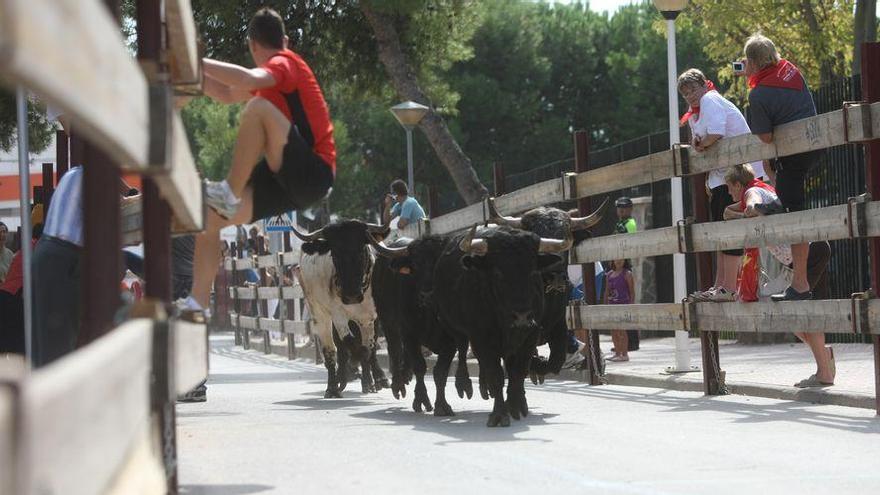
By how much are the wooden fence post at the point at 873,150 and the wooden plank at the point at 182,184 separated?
532cm

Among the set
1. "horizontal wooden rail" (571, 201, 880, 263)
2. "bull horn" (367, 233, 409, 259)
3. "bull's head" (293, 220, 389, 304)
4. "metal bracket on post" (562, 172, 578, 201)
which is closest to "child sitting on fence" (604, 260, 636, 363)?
"metal bracket on post" (562, 172, 578, 201)

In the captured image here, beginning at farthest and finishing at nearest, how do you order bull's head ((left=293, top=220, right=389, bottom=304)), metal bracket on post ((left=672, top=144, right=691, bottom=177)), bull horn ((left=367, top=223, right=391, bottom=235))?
bull horn ((left=367, top=223, right=391, bottom=235)), bull's head ((left=293, top=220, right=389, bottom=304)), metal bracket on post ((left=672, top=144, right=691, bottom=177))

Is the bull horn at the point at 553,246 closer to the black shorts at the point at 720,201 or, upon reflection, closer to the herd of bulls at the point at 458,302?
the herd of bulls at the point at 458,302

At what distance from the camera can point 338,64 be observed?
25594 millimetres

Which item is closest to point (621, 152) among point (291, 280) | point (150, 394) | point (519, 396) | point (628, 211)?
point (628, 211)

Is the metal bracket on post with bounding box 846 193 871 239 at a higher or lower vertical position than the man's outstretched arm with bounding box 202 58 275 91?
lower

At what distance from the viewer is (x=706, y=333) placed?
12086 mm

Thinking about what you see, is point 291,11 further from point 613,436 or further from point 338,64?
point 613,436

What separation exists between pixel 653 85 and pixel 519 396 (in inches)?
1993

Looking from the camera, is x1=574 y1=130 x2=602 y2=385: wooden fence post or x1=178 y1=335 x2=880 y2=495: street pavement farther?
x1=574 y1=130 x2=602 y2=385: wooden fence post

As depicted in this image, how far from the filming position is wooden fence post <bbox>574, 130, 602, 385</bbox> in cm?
1434

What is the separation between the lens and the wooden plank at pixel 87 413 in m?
2.45

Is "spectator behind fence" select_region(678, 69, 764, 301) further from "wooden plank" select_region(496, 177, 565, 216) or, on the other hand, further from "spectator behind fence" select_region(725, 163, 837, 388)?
"wooden plank" select_region(496, 177, 565, 216)

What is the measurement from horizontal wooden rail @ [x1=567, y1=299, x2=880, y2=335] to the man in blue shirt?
5.11m
